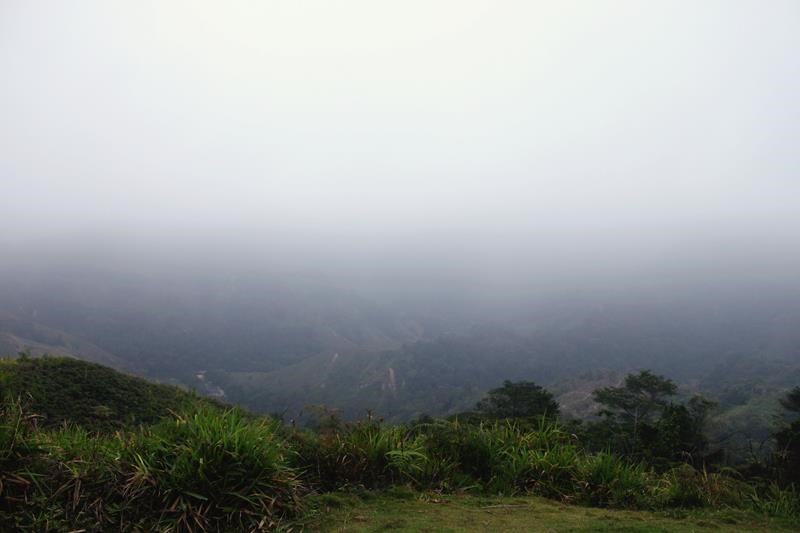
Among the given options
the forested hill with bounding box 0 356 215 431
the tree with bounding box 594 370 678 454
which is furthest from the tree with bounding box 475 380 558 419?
the forested hill with bounding box 0 356 215 431

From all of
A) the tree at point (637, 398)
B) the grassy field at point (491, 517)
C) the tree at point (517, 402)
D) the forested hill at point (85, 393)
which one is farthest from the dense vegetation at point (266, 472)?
the tree at point (637, 398)

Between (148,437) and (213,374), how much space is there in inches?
6972

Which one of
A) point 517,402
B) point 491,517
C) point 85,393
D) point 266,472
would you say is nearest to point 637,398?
point 517,402

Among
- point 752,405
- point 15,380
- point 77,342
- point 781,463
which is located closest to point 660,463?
point 781,463

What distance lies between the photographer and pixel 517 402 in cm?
3366

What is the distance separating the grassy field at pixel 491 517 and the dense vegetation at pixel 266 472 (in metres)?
0.33

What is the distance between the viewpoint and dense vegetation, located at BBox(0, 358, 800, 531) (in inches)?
175

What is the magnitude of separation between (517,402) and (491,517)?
99.4 ft

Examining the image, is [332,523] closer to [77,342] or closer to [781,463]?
[781,463]

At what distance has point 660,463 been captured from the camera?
15.4 metres

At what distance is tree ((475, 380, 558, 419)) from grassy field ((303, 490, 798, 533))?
25.8 meters

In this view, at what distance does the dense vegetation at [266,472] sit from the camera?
443 cm

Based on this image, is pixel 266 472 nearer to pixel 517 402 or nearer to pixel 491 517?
pixel 491 517

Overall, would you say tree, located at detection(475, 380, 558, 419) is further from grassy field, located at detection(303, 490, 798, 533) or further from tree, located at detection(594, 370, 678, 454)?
grassy field, located at detection(303, 490, 798, 533)
